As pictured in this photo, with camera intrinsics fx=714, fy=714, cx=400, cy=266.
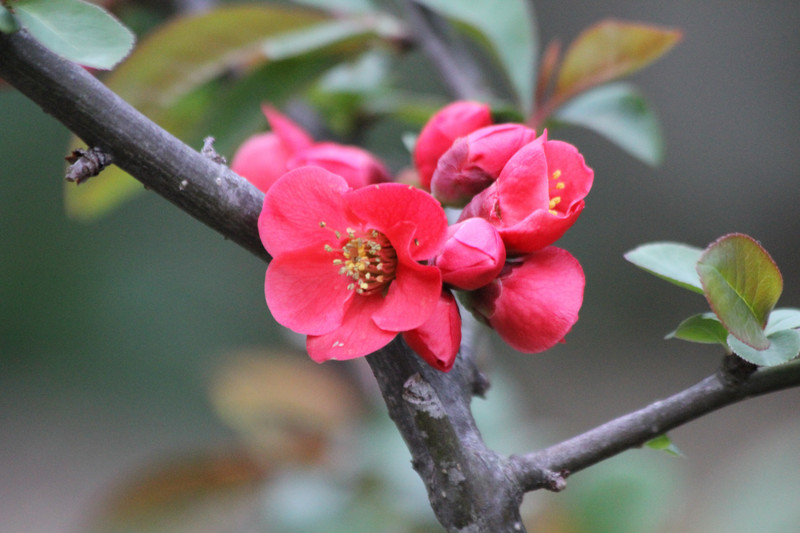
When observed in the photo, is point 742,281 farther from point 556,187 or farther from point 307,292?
point 307,292

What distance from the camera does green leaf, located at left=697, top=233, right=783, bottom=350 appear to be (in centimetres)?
41

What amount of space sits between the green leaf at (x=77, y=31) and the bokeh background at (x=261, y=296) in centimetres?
235

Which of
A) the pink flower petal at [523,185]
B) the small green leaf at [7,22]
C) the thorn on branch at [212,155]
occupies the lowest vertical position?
the pink flower petal at [523,185]

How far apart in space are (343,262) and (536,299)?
5.0 inches

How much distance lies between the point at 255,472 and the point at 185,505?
4.2 inches

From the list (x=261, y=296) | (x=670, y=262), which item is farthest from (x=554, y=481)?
(x=261, y=296)

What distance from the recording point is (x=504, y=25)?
2.91 feet

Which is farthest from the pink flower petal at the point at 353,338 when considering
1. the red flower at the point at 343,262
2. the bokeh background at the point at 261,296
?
the bokeh background at the point at 261,296

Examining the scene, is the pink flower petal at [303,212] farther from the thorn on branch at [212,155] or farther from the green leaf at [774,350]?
the green leaf at [774,350]

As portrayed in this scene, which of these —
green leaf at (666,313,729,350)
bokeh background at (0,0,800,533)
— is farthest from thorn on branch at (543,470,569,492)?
bokeh background at (0,0,800,533)

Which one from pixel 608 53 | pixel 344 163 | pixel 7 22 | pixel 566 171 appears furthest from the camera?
pixel 608 53

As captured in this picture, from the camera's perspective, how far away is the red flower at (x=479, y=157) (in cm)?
48

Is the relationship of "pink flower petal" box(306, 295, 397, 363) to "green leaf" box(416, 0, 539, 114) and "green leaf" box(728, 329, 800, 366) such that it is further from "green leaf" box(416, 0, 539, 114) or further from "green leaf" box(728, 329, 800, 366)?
"green leaf" box(416, 0, 539, 114)

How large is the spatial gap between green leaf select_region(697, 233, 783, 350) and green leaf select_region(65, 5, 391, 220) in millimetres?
601
